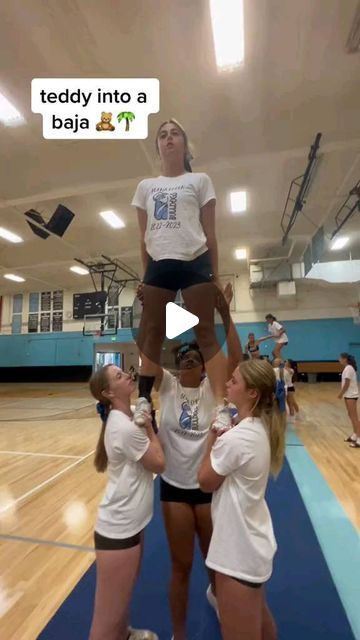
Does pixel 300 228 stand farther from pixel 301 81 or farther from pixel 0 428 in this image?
pixel 0 428

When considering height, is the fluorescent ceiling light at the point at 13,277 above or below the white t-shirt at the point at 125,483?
above

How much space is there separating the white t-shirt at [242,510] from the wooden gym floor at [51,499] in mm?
1449

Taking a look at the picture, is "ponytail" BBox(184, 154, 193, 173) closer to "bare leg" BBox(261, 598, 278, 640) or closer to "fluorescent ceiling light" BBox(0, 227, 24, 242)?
"bare leg" BBox(261, 598, 278, 640)

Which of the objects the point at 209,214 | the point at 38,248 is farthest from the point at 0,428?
the point at 209,214

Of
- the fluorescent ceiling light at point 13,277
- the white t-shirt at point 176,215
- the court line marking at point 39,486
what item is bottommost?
the court line marking at point 39,486

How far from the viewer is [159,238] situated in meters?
0.99

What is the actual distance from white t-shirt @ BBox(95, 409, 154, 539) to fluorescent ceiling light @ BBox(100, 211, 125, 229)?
800 cm

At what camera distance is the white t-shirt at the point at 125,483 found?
1190mm

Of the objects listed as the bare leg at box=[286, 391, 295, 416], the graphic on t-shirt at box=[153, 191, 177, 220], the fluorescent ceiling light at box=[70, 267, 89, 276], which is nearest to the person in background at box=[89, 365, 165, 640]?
the graphic on t-shirt at box=[153, 191, 177, 220]

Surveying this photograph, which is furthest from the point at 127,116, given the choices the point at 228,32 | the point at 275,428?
the point at 228,32

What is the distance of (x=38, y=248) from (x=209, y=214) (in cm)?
1172

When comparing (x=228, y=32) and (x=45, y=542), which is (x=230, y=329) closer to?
(x=45, y=542)

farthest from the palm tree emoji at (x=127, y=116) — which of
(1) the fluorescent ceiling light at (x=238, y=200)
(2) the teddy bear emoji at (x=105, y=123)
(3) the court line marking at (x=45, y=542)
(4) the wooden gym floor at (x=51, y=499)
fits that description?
(1) the fluorescent ceiling light at (x=238, y=200)

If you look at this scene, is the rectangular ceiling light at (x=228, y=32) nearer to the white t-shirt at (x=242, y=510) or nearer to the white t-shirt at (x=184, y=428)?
the white t-shirt at (x=184, y=428)
